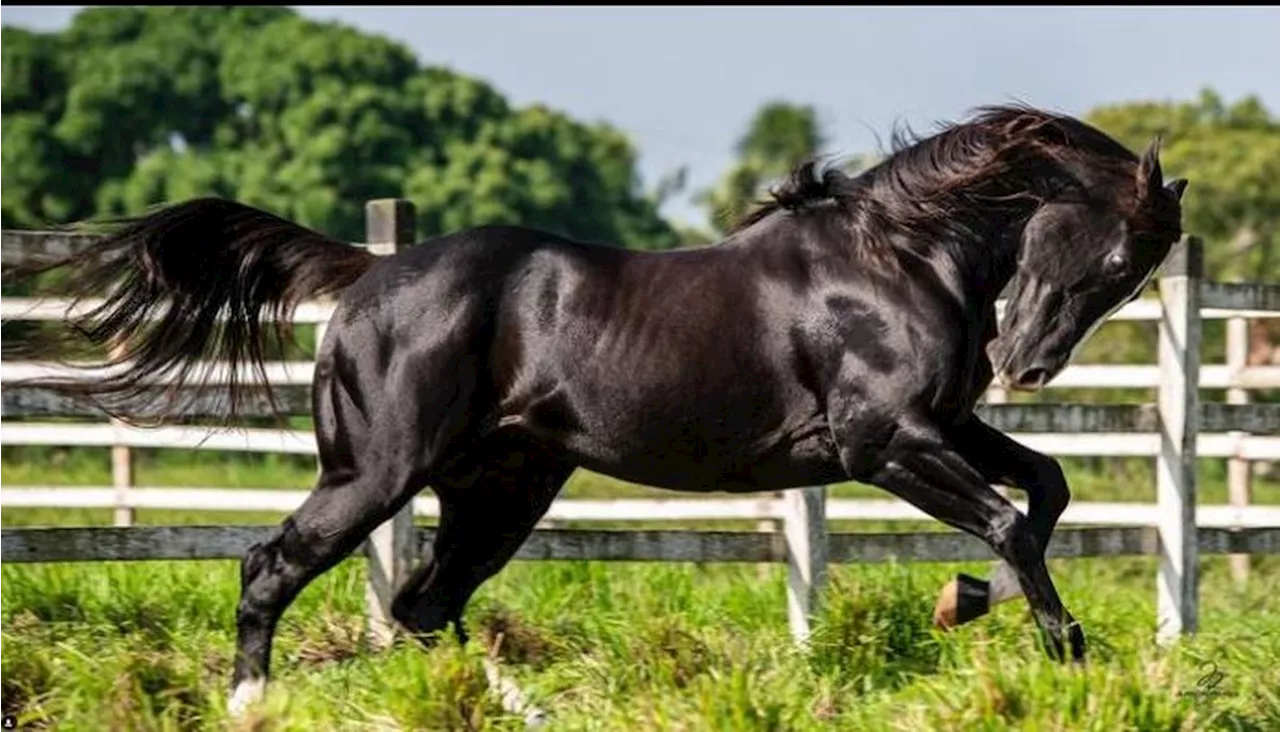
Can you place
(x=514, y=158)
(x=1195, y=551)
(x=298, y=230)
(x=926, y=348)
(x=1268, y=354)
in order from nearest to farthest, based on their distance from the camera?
(x=926, y=348), (x=298, y=230), (x=1195, y=551), (x=1268, y=354), (x=514, y=158)

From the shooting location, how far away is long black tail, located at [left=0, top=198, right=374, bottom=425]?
646 centimetres

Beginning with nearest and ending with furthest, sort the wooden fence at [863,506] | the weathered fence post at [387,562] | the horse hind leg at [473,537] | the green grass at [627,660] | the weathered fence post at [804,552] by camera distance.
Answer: the green grass at [627,660] → the horse hind leg at [473,537] → the wooden fence at [863,506] → the weathered fence post at [387,562] → the weathered fence post at [804,552]

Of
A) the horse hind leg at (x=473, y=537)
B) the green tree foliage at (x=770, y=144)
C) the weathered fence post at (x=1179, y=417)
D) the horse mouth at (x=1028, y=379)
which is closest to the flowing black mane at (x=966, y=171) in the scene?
Result: the horse mouth at (x=1028, y=379)

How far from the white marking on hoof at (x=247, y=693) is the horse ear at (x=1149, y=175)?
2.83m

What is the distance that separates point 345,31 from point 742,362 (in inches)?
1287

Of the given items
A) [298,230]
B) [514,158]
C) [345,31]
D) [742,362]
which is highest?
[345,31]

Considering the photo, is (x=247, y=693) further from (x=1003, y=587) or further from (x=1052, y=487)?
(x=1052, y=487)

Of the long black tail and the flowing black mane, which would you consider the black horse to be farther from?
the long black tail

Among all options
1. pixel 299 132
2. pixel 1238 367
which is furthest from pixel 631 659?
pixel 299 132

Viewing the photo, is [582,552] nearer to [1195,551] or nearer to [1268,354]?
[1195,551]

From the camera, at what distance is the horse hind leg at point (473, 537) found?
6.40 m

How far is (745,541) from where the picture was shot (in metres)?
7.34

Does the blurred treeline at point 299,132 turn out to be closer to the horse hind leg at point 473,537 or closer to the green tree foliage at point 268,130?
the green tree foliage at point 268,130

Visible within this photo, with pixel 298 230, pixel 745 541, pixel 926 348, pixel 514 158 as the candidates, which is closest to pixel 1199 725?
pixel 926 348
